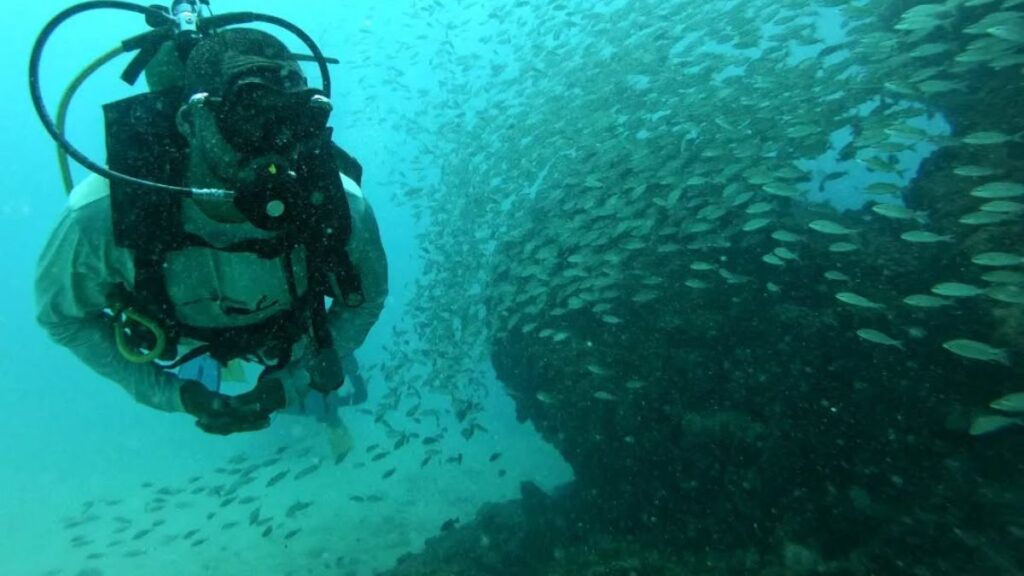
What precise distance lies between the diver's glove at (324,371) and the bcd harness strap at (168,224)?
0.05 metres

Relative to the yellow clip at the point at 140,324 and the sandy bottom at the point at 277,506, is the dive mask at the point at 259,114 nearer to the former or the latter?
the yellow clip at the point at 140,324

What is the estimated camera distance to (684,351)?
9.12 m

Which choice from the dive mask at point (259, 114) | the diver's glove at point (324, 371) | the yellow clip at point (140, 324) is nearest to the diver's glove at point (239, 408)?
the diver's glove at point (324, 371)

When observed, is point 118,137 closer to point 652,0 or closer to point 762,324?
point 762,324

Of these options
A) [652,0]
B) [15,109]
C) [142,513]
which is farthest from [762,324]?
[15,109]

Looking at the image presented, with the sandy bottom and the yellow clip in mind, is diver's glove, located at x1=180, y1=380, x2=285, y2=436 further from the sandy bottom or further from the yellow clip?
the sandy bottom

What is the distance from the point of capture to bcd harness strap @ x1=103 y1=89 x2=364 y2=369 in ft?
7.00

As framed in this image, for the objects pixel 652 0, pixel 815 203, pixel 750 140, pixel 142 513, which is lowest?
pixel 142 513

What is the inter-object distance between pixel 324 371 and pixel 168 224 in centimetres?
86

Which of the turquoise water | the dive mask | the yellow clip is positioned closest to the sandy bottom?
the turquoise water

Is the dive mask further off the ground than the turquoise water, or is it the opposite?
the dive mask

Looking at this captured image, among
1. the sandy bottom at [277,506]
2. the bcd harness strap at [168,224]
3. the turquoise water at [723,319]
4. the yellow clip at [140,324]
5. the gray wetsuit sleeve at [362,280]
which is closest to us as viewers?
the bcd harness strap at [168,224]

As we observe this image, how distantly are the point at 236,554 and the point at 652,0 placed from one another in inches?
664

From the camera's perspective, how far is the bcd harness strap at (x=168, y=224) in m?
2.13
